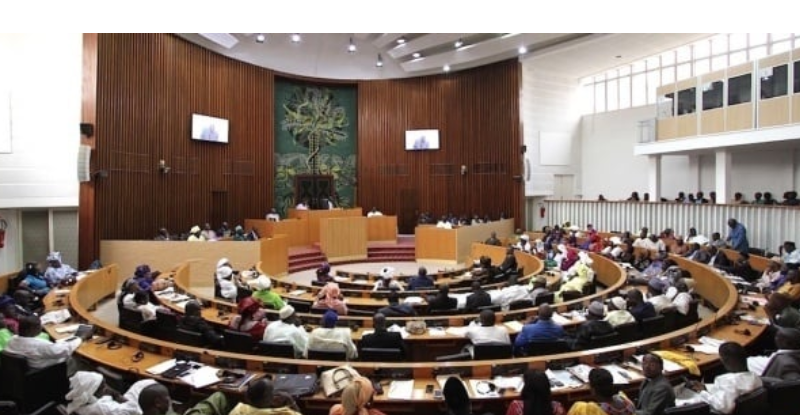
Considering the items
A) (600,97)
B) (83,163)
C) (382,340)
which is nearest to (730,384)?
(382,340)

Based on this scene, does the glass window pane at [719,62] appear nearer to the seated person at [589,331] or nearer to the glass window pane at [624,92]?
the glass window pane at [624,92]

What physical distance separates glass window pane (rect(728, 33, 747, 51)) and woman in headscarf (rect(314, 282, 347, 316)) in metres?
14.7

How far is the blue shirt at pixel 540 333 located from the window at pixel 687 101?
11450mm

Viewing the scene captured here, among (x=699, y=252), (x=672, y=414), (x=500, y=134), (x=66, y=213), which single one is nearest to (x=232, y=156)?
(x=66, y=213)

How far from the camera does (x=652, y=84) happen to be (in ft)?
56.0

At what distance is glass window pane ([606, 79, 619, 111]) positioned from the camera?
60.0 feet

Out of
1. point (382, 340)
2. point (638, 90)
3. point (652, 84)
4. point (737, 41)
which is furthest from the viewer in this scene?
point (638, 90)

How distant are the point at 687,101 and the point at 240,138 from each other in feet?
45.0

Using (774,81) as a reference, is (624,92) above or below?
above

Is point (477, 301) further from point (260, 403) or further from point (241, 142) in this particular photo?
point (241, 142)

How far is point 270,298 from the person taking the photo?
683 centimetres

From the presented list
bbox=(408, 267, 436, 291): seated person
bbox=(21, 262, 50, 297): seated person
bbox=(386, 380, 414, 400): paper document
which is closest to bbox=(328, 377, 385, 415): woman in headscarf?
bbox=(386, 380, 414, 400): paper document
